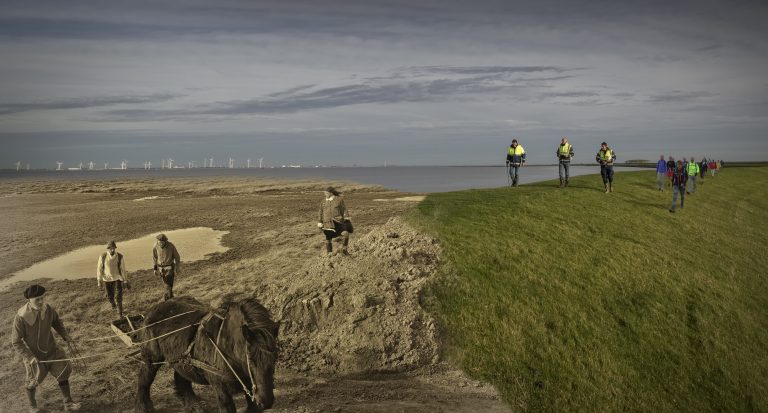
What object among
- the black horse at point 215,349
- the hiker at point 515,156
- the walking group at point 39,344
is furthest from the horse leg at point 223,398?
the hiker at point 515,156

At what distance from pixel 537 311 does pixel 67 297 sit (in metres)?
16.4

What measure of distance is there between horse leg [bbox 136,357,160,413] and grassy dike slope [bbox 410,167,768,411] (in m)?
7.86

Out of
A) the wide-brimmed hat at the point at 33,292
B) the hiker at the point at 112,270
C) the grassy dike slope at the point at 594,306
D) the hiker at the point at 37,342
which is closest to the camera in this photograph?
the wide-brimmed hat at the point at 33,292

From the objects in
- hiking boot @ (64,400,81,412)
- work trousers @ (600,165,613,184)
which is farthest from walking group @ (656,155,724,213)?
hiking boot @ (64,400,81,412)

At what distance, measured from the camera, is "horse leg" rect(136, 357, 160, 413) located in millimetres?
9396

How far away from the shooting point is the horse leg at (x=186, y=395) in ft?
32.3

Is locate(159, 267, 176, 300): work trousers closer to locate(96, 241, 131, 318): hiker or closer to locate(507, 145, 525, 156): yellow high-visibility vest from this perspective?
locate(96, 241, 131, 318): hiker

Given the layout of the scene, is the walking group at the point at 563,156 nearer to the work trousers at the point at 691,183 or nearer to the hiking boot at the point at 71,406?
the work trousers at the point at 691,183

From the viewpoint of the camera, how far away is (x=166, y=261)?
48.0 feet

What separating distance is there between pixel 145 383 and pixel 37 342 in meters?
2.40

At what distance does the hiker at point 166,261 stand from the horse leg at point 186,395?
209 inches

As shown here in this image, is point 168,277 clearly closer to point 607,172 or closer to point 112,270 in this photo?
point 112,270

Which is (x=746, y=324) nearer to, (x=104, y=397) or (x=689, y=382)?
(x=689, y=382)

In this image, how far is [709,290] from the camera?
69.0ft
